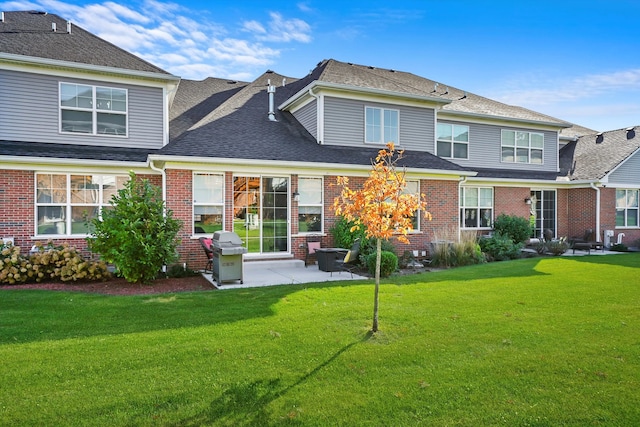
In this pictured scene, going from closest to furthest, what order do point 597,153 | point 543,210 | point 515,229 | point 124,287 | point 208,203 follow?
point 124,287 < point 208,203 < point 515,229 < point 543,210 < point 597,153

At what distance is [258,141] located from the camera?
527 inches

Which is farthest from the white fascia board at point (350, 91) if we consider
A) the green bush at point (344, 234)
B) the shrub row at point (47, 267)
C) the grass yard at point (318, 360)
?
the shrub row at point (47, 267)

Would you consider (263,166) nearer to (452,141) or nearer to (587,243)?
(452,141)

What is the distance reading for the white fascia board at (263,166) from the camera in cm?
1115

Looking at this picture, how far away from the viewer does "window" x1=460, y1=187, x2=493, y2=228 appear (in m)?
17.8

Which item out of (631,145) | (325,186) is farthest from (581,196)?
(325,186)

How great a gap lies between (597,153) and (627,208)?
10.3 ft

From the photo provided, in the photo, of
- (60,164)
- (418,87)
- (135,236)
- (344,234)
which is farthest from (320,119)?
(60,164)

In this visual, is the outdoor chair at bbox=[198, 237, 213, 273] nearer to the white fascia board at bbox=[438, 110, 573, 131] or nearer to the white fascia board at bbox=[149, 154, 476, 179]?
the white fascia board at bbox=[149, 154, 476, 179]

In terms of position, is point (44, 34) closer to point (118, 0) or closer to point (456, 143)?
point (118, 0)

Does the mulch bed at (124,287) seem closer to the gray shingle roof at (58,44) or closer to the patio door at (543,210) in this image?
the gray shingle roof at (58,44)

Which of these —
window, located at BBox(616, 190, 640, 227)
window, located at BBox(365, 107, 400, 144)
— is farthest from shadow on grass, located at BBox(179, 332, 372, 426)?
window, located at BBox(616, 190, 640, 227)

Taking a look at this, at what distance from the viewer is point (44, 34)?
1391 centimetres

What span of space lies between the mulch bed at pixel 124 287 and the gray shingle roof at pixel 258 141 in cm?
344
